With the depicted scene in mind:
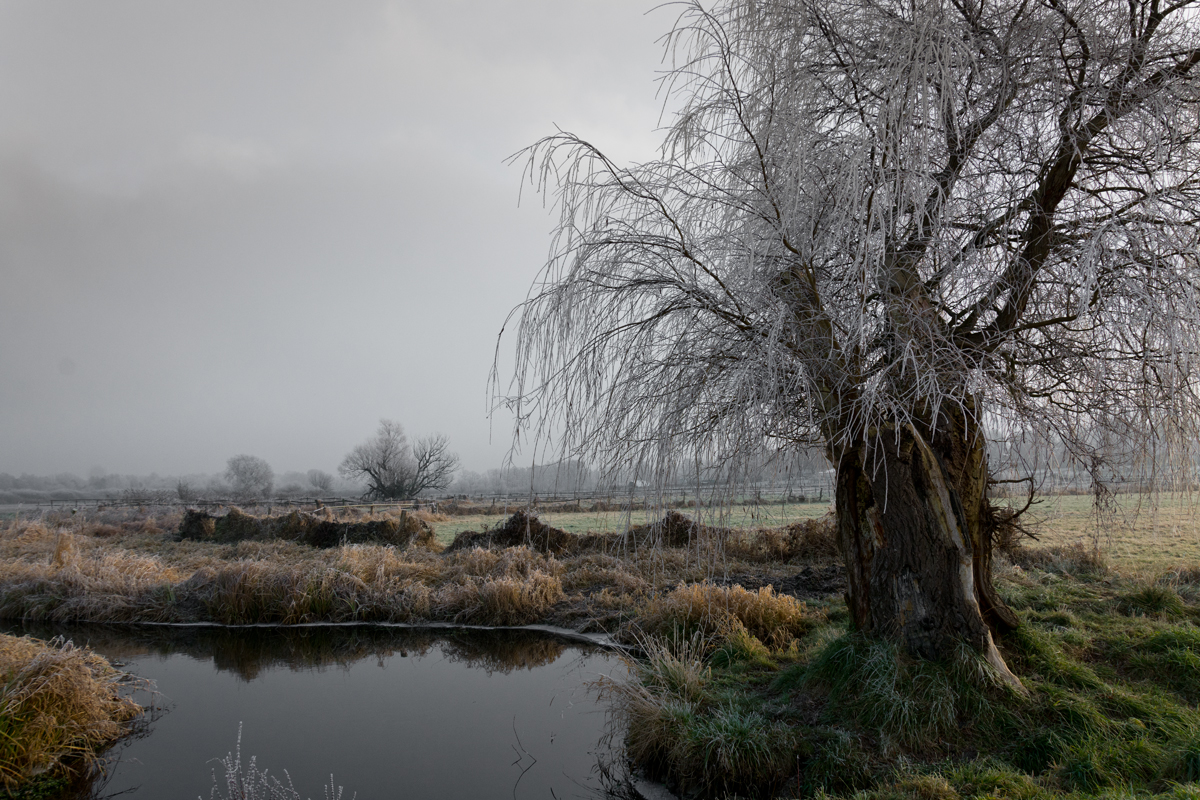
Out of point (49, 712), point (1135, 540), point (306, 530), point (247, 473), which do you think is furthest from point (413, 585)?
point (247, 473)

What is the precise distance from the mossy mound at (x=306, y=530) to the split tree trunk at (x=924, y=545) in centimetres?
1392

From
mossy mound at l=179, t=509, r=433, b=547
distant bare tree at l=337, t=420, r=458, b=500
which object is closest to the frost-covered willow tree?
mossy mound at l=179, t=509, r=433, b=547

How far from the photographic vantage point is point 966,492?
16.6 ft

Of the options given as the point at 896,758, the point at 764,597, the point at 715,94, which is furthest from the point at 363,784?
the point at 715,94

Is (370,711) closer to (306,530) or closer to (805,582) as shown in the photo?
(805,582)

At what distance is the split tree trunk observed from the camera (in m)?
4.63

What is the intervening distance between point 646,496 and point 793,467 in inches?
65.4

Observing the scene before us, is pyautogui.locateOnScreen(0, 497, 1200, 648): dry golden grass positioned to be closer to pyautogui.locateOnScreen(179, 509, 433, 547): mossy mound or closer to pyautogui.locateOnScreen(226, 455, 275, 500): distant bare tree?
pyautogui.locateOnScreen(179, 509, 433, 547): mossy mound

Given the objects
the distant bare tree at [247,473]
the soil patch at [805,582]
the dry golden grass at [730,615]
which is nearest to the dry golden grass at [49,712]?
the dry golden grass at [730,615]

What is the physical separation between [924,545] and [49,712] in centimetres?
768

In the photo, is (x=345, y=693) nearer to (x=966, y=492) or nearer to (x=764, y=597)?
(x=764, y=597)

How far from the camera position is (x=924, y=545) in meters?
4.69

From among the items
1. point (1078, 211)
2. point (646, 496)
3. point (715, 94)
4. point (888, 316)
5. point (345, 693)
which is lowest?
point (345, 693)

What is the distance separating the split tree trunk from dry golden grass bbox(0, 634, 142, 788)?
23.2 feet
